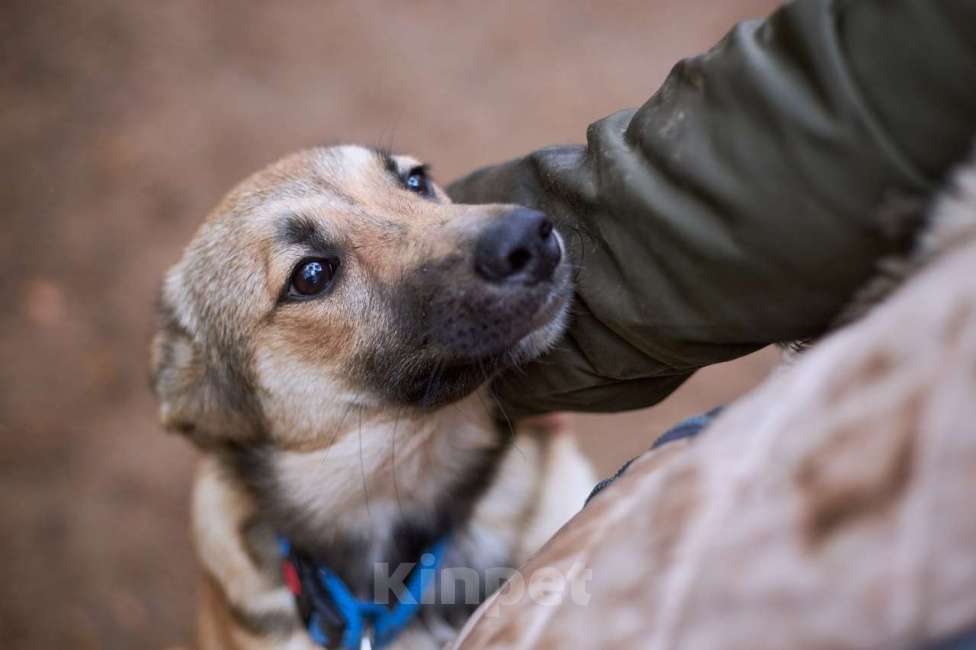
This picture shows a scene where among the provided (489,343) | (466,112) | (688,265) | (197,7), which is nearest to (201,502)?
(489,343)

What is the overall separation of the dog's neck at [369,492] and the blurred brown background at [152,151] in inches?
76.6

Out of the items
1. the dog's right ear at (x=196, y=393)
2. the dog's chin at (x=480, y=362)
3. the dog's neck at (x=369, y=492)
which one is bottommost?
the dog's neck at (x=369, y=492)

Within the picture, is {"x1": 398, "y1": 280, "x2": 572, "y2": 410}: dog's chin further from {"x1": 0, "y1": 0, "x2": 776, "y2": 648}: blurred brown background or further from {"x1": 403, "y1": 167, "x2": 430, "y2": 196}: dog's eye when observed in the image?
{"x1": 0, "y1": 0, "x2": 776, "y2": 648}: blurred brown background

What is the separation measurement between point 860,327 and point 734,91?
2.14 feet

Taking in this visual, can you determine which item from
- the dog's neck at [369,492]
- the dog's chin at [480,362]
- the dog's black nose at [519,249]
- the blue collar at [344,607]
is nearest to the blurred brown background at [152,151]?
the dog's neck at [369,492]

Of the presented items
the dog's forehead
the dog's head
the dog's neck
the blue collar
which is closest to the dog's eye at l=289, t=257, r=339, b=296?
the dog's head

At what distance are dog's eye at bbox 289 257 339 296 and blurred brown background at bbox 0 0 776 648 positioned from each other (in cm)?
224

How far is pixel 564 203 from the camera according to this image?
2043 mm

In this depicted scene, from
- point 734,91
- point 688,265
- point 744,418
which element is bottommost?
point 744,418

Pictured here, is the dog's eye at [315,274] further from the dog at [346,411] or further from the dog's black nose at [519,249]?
the dog's black nose at [519,249]

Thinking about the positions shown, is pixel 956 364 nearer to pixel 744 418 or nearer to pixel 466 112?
pixel 744 418

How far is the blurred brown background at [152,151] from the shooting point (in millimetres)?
4344

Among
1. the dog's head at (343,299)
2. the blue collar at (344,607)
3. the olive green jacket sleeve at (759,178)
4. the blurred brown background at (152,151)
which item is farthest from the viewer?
the blurred brown background at (152,151)

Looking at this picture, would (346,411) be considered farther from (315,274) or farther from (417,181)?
(417,181)
